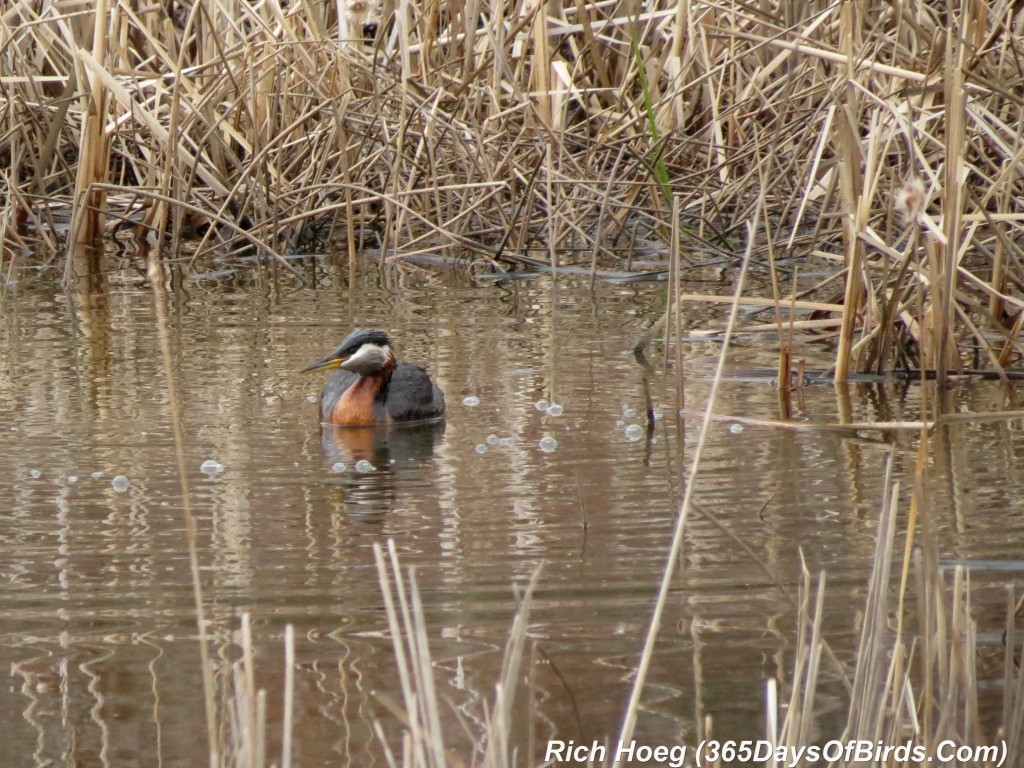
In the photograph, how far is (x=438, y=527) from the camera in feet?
14.4

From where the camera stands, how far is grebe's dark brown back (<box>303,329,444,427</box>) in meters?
6.12

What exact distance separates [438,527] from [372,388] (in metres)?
1.97

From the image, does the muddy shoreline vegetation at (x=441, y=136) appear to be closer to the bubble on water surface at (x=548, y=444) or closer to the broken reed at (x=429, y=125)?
the broken reed at (x=429, y=125)

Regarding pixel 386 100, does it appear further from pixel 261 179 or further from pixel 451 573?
pixel 451 573

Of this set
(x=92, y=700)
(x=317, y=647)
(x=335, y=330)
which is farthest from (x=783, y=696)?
(x=335, y=330)

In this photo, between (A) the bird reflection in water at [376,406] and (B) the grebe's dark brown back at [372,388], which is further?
(B) the grebe's dark brown back at [372,388]

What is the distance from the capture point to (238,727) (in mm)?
2256

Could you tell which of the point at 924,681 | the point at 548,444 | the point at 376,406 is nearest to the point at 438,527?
the point at 548,444

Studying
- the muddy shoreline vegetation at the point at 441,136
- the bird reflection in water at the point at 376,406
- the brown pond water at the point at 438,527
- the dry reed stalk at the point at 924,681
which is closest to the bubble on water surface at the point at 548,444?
the brown pond water at the point at 438,527

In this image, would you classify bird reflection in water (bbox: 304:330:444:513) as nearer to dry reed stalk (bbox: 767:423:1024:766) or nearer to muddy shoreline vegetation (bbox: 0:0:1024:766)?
muddy shoreline vegetation (bbox: 0:0:1024:766)

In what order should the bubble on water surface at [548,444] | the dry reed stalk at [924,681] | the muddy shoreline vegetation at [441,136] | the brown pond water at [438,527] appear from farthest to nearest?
1. the muddy shoreline vegetation at [441,136]
2. the bubble on water surface at [548,444]
3. the brown pond water at [438,527]
4. the dry reed stalk at [924,681]

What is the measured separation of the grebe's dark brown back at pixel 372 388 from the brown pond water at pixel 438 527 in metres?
0.12

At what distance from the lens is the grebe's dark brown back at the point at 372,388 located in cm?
612

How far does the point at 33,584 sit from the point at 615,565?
4.33ft
